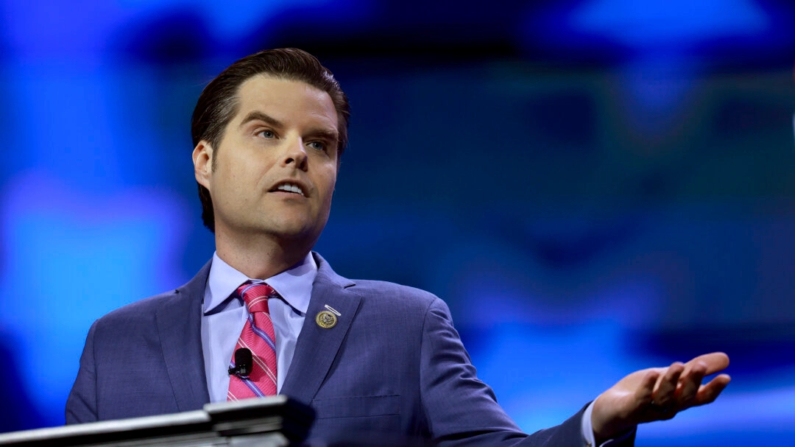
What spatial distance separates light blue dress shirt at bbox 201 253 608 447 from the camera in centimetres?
194

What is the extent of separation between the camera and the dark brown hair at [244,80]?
7.49 feet

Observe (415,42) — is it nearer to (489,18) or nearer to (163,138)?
(489,18)

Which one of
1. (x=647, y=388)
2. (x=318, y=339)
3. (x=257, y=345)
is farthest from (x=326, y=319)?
(x=647, y=388)

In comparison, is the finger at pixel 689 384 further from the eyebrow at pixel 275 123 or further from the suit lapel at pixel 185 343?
the eyebrow at pixel 275 123

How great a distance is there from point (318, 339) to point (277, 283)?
0.25 m

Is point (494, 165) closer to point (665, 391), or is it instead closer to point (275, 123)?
point (275, 123)

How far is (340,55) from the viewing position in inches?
117

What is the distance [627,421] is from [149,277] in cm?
185

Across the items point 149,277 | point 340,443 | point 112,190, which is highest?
point 112,190

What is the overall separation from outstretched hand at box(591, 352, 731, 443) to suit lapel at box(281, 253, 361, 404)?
0.69 m

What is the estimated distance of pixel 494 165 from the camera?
2924 mm

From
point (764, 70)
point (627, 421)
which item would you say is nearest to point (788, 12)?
point (764, 70)

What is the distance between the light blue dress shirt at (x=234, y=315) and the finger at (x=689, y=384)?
0.90 m

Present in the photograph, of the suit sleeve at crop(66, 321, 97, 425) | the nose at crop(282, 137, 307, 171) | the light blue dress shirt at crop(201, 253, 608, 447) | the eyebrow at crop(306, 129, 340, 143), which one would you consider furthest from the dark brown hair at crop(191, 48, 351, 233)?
the suit sleeve at crop(66, 321, 97, 425)
